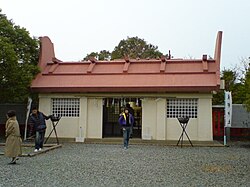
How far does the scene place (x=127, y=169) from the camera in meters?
9.70

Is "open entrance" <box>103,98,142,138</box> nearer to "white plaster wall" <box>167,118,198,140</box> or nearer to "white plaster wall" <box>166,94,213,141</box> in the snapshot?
"white plaster wall" <box>167,118,198,140</box>

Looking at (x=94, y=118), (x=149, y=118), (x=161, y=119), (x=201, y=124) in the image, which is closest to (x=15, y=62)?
(x=94, y=118)

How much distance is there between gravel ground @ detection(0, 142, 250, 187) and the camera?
7957mm

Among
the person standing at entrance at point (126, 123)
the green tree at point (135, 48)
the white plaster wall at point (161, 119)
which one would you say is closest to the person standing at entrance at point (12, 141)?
the person standing at entrance at point (126, 123)

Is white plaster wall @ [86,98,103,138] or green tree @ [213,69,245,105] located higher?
green tree @ [213,69,245,105]

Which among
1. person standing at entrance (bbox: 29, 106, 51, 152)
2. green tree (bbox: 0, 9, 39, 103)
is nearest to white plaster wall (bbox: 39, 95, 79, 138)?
green tree (bbox: 0, 9, 39, 103)

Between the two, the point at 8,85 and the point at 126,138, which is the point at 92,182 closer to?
the point at 126,138

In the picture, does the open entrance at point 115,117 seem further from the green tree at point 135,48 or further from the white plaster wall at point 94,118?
the green tree at point 135,48

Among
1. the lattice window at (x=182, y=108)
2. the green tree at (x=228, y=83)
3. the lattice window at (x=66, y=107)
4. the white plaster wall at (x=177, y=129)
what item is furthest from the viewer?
the green tree at (x=228, y=83)

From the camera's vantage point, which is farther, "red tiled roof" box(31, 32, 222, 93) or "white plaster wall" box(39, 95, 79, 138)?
"white plaster wall" box(39, 95, 79, 138)

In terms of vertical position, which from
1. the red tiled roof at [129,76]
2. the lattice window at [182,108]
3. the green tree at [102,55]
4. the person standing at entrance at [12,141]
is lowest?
the person standing at entrance at [12,141]

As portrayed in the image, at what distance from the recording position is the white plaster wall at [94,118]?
18.4 meters

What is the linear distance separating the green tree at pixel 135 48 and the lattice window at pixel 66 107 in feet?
66.6

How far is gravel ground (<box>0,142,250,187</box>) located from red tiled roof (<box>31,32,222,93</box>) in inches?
197
